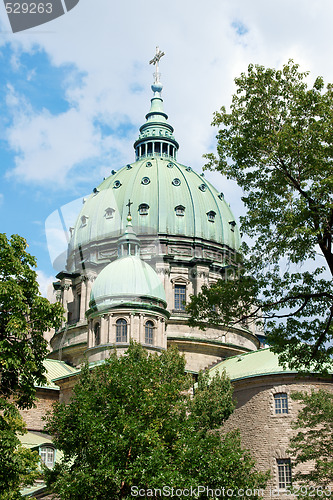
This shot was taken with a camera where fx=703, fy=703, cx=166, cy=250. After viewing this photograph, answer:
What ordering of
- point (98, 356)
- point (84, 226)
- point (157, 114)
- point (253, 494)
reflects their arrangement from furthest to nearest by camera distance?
point (157, 114), point (84, 226), point (98, 356), point (253, 494)

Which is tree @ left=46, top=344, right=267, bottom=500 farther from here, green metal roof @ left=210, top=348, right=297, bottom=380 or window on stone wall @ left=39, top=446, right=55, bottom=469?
window on stone wall @ left=39, top=446, right=55, bottom=469

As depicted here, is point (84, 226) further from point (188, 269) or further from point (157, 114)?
point (157, 114)

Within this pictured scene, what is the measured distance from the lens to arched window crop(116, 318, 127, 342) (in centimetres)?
4791

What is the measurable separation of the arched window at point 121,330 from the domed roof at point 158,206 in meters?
16.3

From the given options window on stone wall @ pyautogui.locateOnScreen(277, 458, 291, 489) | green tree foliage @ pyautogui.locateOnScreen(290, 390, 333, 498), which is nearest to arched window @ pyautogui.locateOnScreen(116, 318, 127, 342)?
window on stone wall @ pyautogui.locateOnScreen(277, 458, 291, 489)

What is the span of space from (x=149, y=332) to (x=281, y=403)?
10.9 m

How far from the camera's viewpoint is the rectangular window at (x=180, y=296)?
60.1 metres

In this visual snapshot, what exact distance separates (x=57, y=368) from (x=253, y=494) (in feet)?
91.7

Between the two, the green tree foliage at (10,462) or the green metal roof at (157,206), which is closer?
the green tree foliage at (10,462)

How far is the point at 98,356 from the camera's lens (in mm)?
48000

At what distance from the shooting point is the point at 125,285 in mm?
51000

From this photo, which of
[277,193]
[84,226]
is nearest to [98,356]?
[84,226]

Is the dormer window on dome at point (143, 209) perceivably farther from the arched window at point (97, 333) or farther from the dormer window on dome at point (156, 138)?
the arched window at point (97, 333)

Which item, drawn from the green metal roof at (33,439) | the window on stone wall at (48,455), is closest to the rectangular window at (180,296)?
the green metal roof at (33,439)
